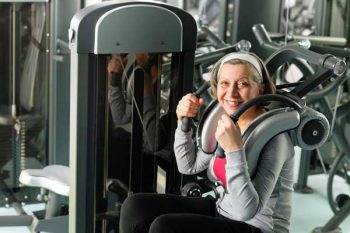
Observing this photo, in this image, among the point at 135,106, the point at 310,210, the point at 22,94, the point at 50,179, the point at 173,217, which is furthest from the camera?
the point at 310,210

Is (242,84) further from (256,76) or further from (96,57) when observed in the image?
(96,57)

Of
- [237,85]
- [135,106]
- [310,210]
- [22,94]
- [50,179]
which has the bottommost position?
[310,210]

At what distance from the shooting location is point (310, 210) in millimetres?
3775

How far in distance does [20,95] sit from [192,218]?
181 cm

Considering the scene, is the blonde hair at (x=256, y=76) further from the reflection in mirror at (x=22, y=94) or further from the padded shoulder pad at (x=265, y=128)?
the reflection in mirror at (x=22, y=94)

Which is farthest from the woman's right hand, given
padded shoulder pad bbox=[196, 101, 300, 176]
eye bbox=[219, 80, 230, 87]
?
padded shoulder pad bbox=[196, 101, 300, 176]

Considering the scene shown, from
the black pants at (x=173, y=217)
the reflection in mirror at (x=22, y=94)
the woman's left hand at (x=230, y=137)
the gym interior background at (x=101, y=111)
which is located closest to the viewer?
the woman's left hand at (x=230, y=137)

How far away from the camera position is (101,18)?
2.16 m

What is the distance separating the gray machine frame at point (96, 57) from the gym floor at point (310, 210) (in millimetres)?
1010

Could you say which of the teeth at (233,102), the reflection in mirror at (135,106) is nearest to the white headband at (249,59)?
the teeth at (233,102)

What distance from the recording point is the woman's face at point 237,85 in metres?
2.06

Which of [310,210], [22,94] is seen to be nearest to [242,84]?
[22,94]

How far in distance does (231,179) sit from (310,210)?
6.70ft

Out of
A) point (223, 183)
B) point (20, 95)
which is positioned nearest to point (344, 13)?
Answer: point (20, 95)
